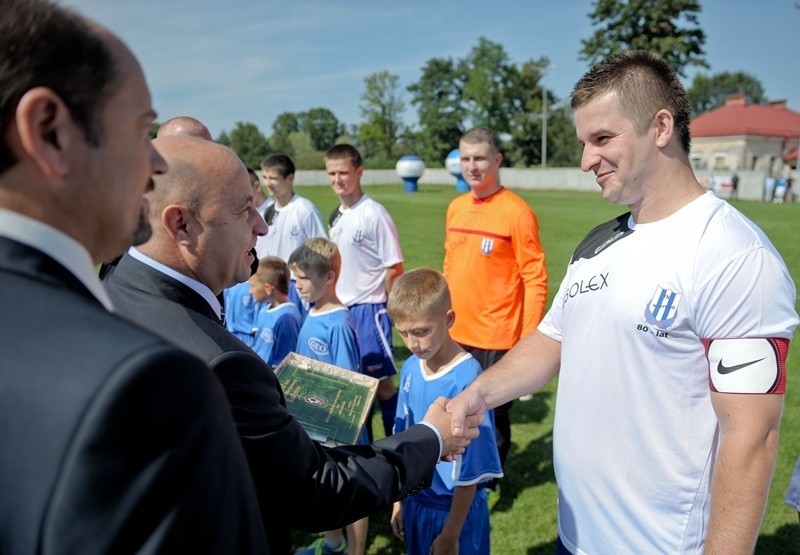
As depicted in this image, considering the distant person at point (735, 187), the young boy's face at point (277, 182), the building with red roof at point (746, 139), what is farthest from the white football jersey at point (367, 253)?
the building with red roof at point (746, 139)

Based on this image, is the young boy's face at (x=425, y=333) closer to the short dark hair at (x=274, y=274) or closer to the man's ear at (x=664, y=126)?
the man's ear at (x=664, y=126)

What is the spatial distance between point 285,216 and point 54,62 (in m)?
5.75

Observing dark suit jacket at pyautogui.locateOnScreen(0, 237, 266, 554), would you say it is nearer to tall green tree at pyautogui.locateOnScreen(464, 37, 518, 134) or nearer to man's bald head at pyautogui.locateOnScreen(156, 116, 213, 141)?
man's bald head at pyautogui.locateOnScreen(156, 116, 213, 141)

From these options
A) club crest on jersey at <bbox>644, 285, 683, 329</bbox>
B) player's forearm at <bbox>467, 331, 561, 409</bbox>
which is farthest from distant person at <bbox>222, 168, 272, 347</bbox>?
club crest on jersey at <bbox>644, 285, 683, 329</bbox>

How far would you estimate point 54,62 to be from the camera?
2.82ft

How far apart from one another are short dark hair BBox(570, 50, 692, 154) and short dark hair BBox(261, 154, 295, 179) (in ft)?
15.9

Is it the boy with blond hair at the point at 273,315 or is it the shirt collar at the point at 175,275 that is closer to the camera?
the shirt collar at the point at 175,275

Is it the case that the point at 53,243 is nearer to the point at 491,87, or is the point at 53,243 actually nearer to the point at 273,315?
the point at 273,315

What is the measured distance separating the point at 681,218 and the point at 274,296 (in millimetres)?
3382

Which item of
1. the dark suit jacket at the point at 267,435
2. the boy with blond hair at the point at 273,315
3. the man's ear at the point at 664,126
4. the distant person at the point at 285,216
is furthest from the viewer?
the distant person at the point at 285,216

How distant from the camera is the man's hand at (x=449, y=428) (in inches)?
90.3

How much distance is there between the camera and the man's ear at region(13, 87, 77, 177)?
0.83 m

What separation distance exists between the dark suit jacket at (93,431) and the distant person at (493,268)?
13.2ft

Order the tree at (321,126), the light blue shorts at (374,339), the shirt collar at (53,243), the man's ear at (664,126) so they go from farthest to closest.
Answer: the tree at (321,126) → the light blue shorts at (374,339) → the man's ear at (664,126) → the shirt collar at (53,243)
